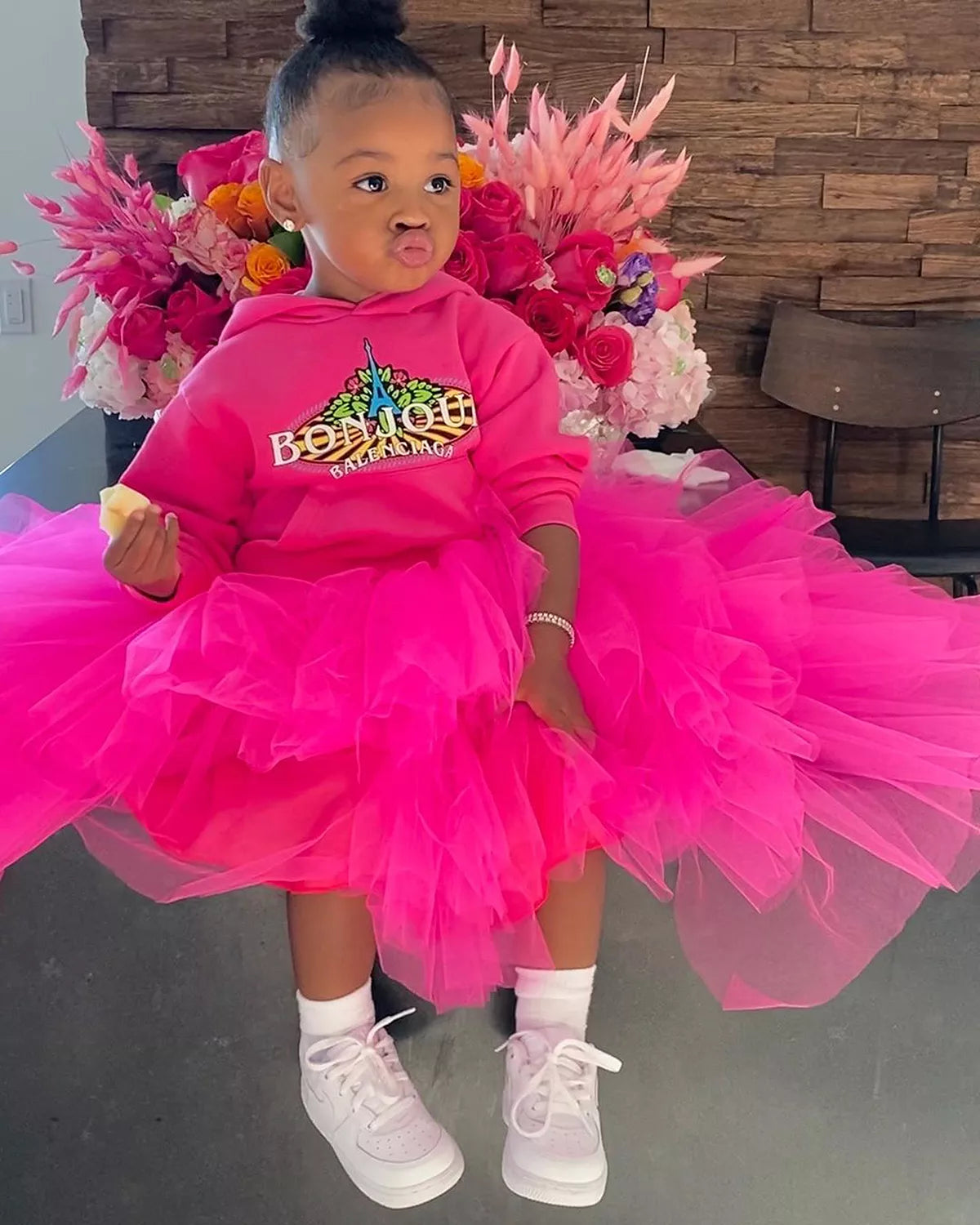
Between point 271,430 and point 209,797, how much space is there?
0.35m

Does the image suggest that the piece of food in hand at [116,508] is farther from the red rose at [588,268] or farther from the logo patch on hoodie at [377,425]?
the red rose at [588,268]

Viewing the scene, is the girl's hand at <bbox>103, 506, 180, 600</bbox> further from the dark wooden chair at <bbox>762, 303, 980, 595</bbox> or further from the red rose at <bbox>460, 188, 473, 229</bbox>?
the dark wooden chair at <bbox>762, 303, 980, 595</bbox>

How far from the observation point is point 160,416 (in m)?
1.00

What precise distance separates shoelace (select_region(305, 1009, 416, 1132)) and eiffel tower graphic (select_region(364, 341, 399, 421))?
1.72 ft

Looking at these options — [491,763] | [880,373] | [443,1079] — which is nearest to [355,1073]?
[443,1079]

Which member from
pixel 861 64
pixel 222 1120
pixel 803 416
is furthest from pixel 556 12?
pixel 222 1120

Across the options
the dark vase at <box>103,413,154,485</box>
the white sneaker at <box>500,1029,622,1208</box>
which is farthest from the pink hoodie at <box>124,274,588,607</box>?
the dark vase at <box>103,413,154,485</box>

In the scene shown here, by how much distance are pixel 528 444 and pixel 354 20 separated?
16.2 inches

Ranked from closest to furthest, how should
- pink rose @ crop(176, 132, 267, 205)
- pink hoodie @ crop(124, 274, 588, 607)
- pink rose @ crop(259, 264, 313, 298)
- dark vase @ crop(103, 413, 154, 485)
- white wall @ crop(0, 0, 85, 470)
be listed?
pink hoodie @ crop(124, 274, 588, 607), pink rose @ crop(259, 264, 313, 298), pink rose @ crop(176, 132, 267, 205), dark vase @ crop(103, 413, 154, 485), white wall @ crop(0, 0, 85, 470)

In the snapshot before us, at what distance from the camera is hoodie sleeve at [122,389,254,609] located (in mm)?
979

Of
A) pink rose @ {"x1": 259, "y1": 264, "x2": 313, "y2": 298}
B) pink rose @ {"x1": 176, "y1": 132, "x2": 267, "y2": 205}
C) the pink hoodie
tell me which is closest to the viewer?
the pink hoodie

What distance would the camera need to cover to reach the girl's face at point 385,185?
945 mm

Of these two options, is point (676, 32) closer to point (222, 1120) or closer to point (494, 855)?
point (494, 855)

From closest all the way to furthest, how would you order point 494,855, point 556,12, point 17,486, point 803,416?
point 494,855
point 17,486
point 556,12
point 803,416
